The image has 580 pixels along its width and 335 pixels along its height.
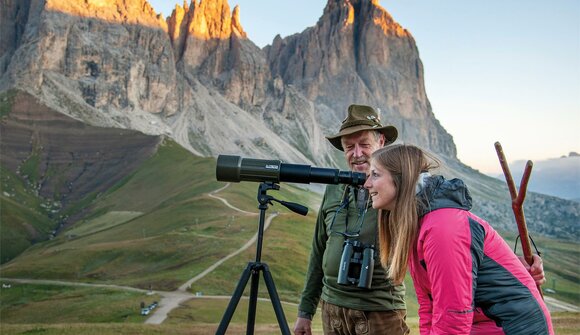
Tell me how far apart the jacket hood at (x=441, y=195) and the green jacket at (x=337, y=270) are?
5.49 ft

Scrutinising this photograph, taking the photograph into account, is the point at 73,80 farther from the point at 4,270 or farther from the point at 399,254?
the point at 399,254

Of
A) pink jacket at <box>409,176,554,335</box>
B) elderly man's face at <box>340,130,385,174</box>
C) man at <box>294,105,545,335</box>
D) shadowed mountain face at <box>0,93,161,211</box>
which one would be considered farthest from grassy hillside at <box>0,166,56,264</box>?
pink jacket at <box>409,176,554,335</box>

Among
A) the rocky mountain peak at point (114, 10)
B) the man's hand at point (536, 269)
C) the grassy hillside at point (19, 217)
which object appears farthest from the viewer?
the rocky mountain peak at point (114, 10)

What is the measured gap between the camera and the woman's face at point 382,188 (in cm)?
391

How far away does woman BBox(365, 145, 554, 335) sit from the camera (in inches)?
136

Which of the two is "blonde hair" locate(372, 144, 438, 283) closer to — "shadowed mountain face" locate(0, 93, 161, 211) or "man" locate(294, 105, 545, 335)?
"man" locate(294, 105, 545, 335)

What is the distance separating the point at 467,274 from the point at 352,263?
148 centimetres

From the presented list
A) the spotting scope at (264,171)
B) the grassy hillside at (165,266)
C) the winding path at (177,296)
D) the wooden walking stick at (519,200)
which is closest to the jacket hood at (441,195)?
the wooden walking stick at (519,200)

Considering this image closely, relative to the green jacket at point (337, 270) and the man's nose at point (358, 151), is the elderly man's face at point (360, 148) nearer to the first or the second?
the man's nose at point (358, 151)

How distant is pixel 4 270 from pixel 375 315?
63319mm

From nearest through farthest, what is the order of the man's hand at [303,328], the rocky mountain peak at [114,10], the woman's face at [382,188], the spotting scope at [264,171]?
the woman's face at [382,188], the spotting scope at [264,171], the man's hand at [303,328], the rocky mountain peak at [114,10]

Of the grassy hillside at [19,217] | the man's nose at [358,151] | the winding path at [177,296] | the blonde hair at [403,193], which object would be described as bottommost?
the grassy hillside at [19,217]

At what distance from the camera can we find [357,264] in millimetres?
4801

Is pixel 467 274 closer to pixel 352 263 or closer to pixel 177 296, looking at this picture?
pixel 352 263
